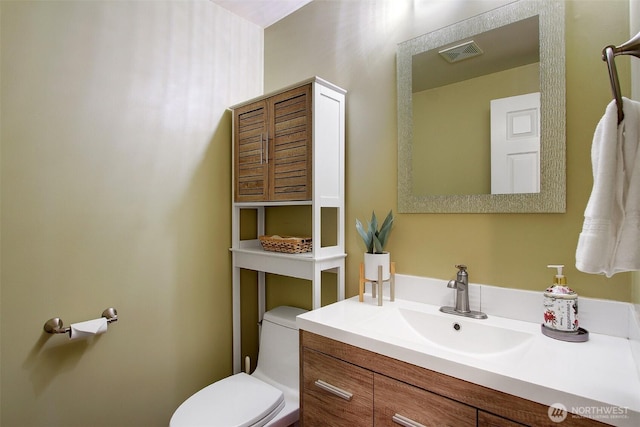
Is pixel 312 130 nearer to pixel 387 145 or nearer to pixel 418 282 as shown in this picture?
pixel 387 145

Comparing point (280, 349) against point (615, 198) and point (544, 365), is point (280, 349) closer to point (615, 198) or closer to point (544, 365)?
point (544, 365)

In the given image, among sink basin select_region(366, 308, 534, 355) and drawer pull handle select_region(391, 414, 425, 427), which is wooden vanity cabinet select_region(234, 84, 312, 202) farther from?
drawer pull handle select_region(391, 414, 425, 427)

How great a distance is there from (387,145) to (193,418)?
4.69 feet

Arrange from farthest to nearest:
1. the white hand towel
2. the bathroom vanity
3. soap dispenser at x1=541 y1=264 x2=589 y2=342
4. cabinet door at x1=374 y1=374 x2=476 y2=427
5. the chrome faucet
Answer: the chrome faucet, soap dispenser at x1=541 y1=264 x2=589 y2=342, cabinet door at x1=374 y1=374 x2=476 y2=427, the bathroom vanity, the white hand towel

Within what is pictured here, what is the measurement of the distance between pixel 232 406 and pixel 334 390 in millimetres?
559

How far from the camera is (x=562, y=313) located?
1036 mm

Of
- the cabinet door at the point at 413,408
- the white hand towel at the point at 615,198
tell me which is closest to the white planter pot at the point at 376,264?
the cabinet door at the point at 413,408

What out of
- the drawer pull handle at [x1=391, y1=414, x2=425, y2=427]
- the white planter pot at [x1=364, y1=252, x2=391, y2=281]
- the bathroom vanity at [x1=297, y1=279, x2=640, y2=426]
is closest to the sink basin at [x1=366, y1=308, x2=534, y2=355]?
the bathroom vanity at [x1=297, y1=279, x2=640, y2=426]

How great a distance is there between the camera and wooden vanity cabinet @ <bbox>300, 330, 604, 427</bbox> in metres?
0.80

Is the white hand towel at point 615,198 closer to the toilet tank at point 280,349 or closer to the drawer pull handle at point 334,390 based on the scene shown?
the drawer pull handle at point 334,390

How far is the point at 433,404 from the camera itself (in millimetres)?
907

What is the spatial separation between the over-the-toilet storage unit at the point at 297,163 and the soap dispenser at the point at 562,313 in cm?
88

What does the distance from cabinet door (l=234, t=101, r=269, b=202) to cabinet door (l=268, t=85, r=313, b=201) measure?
54mm

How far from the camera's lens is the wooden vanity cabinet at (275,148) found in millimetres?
1610
